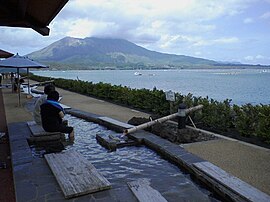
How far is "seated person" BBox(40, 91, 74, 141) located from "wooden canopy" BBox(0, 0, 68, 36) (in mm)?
1474

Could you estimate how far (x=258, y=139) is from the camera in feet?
22.4

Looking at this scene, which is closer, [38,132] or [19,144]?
[19,144]

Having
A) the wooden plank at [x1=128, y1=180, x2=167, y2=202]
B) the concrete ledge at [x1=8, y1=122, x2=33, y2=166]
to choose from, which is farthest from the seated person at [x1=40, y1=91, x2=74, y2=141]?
the wooden plank at [x1=128, y1=180, x2=167, y2=202]

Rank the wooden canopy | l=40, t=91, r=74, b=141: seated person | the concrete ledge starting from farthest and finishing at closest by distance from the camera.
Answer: l=40, t=91, r=74, b=141: seated person → the concrete ledge → the wooden canopy

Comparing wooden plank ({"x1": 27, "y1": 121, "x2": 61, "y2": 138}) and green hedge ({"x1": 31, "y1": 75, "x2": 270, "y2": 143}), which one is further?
wooden plank ({"x1": 27, "y1": 121, "x2": 61, "y2": 138})

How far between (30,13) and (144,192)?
408 cm

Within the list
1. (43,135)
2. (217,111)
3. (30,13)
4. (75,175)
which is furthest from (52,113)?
(217,111)

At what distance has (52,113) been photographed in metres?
6.48

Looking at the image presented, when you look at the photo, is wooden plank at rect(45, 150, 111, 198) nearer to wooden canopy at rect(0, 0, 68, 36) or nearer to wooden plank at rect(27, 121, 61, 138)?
wooden plank at rect(27, 121, 61, 138)

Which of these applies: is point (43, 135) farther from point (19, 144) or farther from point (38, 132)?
point (19, 144)

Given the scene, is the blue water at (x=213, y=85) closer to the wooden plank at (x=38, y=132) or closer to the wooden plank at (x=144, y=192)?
the wooden plank at (x=38, y=132)

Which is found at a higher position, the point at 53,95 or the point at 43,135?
the point at 53,95

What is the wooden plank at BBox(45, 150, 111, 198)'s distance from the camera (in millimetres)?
3892

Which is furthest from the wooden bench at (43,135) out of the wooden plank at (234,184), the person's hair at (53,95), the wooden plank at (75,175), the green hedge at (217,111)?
the green hedge at (217,111)
